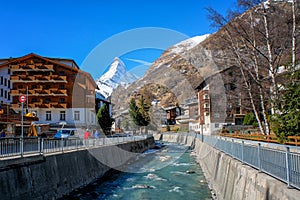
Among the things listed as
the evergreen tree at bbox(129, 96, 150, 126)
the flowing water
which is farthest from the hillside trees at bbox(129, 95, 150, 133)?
the flowing water

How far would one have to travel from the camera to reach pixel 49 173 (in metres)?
14.1

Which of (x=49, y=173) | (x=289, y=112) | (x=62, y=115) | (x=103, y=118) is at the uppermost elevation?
(x=62, y=115)

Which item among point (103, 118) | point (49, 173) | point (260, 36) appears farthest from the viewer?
point (103, 118)

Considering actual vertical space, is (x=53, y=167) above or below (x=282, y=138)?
below

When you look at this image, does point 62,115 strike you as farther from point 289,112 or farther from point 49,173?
point 289,112

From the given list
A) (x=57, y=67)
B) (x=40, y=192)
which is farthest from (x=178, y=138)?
(x=40, y=192)

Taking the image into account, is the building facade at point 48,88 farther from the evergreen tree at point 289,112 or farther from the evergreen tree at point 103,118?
the evergreen tree at point 289,112

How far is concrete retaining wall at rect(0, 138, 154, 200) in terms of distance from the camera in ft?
36.0

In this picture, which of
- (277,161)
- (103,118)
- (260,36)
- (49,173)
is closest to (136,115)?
(103,118)

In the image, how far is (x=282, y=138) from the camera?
14.1 m

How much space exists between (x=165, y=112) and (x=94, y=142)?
93.9 m

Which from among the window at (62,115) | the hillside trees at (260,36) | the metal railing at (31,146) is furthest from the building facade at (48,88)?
the hillside trees at (260,36)

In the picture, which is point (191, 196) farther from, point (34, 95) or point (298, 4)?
point (34, 95)

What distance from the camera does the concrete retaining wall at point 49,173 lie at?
432 inches
